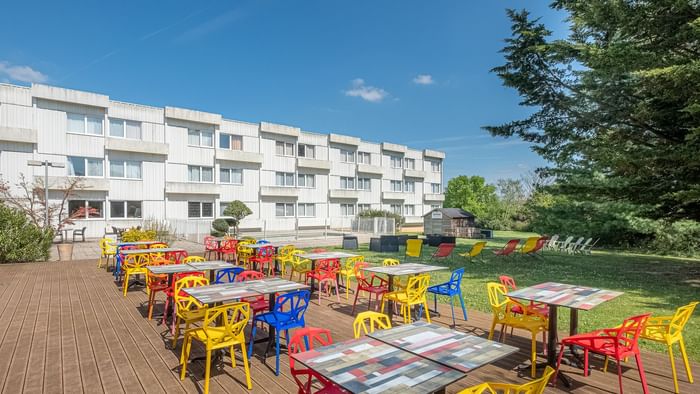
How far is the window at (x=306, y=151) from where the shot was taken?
35.1 metres

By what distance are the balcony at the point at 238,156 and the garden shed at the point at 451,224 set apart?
16.4 metres

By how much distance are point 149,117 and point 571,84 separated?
25.8 m

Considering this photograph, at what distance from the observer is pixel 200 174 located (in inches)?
1132

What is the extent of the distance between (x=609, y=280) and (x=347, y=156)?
96.7 ft

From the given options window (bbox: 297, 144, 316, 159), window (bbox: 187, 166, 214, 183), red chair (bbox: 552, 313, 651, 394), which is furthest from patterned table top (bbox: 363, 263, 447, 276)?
window (bbox: 297, 144, 316, 159)

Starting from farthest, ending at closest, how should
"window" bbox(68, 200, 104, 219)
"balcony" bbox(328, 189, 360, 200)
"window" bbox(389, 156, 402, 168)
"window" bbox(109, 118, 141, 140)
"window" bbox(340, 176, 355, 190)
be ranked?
"window" bbox(389, 156, 402, 168) < "window" bbox(340, 176, 355, 190) < "balcony" bbox(328, 189, 360, 200) < "window" bbox(109, 118, 141, 140) < "window" bbox(68, 200, 104, 219)

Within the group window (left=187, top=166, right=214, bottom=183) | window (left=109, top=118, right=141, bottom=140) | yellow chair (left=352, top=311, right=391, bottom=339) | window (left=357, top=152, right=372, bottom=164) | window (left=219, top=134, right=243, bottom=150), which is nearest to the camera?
yellow chair (left=352, top=311, right=391, bottom=339)

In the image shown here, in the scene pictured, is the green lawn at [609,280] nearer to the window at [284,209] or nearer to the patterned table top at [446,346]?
the patterned table top at [446,346]

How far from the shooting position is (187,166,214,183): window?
28352mm

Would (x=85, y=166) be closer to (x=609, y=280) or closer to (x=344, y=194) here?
(x=344, y=194)

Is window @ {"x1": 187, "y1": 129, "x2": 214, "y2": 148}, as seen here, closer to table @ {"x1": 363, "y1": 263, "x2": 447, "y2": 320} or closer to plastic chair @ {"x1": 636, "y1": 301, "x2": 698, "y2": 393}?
table @ {"x1": 363, "y1": 263, "x2": 447, "y2": 320}

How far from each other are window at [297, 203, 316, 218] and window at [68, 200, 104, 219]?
15.8 meters

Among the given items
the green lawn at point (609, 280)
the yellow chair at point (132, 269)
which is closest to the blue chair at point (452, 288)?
the green lawn at point (609, 280)

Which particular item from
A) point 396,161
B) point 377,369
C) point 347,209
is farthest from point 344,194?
point 377,369
